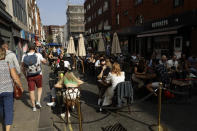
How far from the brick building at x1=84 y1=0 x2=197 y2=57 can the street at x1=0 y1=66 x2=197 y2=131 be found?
782 cm

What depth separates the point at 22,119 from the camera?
4.40 meters

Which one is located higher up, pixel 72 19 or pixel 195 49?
pixel 72 19

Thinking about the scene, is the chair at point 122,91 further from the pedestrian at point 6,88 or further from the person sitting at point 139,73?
the pedestrian at point 6,88

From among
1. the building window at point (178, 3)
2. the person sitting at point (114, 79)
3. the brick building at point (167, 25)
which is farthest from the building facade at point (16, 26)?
the building window at point (178, 3)

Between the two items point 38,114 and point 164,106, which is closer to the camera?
point 38,114

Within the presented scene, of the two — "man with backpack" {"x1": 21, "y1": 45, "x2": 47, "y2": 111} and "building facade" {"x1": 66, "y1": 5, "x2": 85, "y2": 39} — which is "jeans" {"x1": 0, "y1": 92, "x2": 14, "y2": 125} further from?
"building facade" {"x1": 66, "y1": 5, "x2": 85, "y2": 39}

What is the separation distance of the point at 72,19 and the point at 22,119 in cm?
7941

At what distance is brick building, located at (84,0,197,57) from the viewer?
11.7 meters

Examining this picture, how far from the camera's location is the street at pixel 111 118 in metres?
4.07

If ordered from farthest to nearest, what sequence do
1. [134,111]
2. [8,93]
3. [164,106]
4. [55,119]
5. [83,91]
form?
[83,91], [164,106], [134,111], [55,119], [8,93]

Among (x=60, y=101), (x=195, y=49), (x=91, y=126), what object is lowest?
(x=91, y=126)

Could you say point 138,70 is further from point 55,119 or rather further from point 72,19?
point 72,19

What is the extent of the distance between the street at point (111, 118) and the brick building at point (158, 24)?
7.82 m

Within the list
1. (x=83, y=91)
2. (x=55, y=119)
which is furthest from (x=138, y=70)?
(x=55, y=119)
